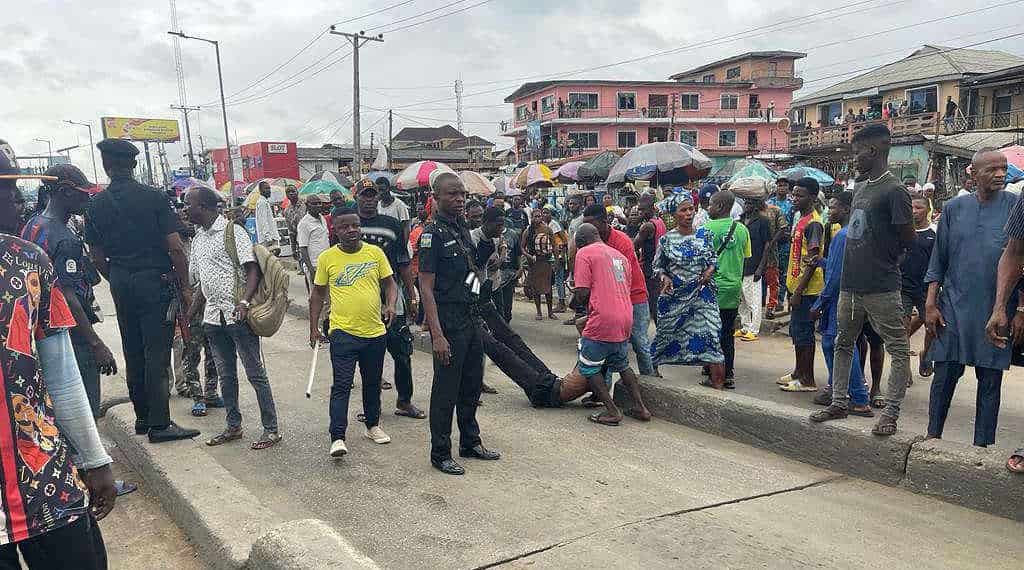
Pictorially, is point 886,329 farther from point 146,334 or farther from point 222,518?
point 146,334

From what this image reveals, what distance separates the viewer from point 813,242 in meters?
6.25

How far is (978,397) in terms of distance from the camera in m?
4.05

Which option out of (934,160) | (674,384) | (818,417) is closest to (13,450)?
(818,417)

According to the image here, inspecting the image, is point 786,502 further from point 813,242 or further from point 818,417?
point 813,242

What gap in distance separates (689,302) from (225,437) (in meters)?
3.93

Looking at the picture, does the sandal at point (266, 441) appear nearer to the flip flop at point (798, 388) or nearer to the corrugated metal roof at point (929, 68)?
the flip flop at point (798, 388)

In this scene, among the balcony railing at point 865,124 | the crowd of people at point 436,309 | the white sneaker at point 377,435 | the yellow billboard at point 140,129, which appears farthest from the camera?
the yellow billboard at point 140,129

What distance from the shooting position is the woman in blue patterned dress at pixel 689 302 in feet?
19.5

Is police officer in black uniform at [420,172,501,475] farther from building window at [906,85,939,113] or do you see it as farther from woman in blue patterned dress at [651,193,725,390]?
building window at [906,85,939,113]

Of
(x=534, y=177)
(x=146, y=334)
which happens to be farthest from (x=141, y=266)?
(x=534, y=177)

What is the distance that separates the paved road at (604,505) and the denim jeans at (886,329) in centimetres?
58

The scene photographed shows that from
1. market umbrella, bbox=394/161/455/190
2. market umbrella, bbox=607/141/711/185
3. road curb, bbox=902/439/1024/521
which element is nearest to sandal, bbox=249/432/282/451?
road curb, bbox=902/439/1024/521

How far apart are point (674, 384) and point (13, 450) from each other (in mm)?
4788

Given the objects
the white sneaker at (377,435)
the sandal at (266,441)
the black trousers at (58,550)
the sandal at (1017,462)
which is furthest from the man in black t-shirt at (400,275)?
the sandal at (1017,462)
